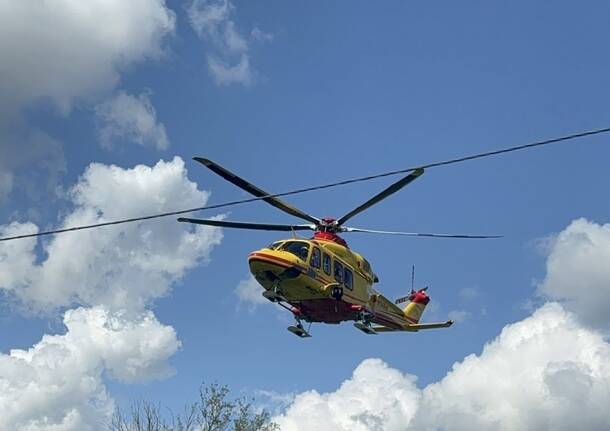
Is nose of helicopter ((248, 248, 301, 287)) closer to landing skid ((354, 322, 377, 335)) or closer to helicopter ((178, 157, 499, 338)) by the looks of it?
helicopter ((178, 157, 499, 338))

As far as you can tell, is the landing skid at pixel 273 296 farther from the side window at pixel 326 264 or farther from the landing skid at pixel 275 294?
the side window at pixel 326 264

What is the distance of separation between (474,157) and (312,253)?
15977 mm

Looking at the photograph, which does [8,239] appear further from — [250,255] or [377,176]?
[250,255]

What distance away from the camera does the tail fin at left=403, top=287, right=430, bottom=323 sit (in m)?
39.0

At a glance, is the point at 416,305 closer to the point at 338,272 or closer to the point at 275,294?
the point at 338,272

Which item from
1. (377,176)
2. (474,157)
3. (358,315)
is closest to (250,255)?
(358,315)

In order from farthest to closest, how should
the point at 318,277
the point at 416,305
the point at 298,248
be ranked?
the point at 416,305
the point at 318,277
the point at 298,248

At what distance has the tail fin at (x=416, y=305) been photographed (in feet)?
128

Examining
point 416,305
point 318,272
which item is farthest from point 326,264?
point 416,305

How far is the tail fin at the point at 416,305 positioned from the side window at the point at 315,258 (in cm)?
1069

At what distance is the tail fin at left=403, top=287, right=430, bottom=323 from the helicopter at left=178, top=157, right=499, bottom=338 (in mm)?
3564

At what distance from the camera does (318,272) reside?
2930 cm

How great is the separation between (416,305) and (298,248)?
43.5 ft

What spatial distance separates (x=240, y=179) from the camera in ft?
96.2
